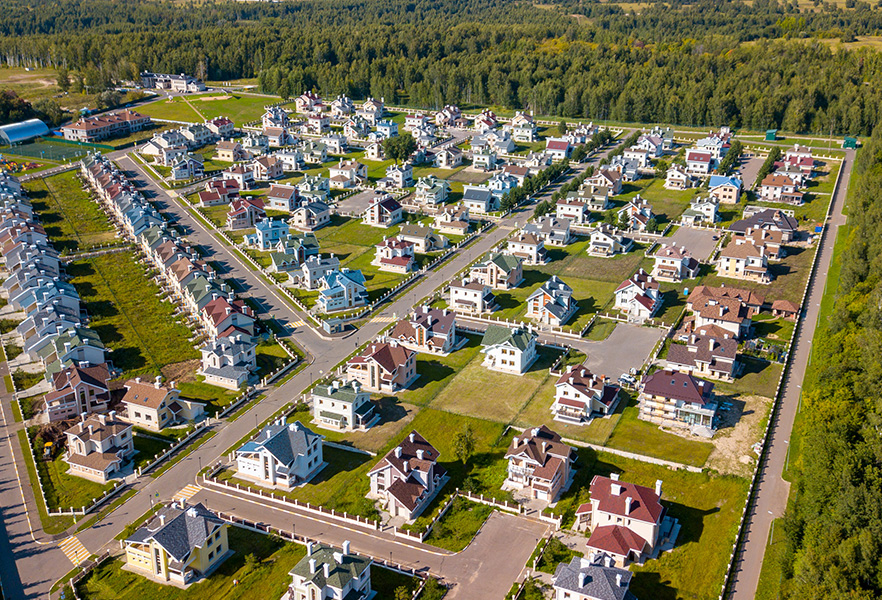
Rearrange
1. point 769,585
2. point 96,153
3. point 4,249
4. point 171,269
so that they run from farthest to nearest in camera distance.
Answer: point 96,153
point 4,249
point 171,269
point 769,585

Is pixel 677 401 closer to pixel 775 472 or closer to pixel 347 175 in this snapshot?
pixel 775 472

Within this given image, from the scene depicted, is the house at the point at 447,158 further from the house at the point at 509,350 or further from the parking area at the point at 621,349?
the house at the point at 509,350

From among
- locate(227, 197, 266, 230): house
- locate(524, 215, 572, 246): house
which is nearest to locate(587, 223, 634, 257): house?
locate(524, 215, 572, 246): house

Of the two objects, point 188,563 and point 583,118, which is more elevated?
point 583,118

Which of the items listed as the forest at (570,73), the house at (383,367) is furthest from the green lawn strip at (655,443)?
the forest at (570,73)

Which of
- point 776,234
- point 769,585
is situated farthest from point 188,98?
point 769,585

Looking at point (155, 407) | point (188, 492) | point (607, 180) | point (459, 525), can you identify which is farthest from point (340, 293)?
point (607, 180)

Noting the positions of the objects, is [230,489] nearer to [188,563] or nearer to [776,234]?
[188,563]
